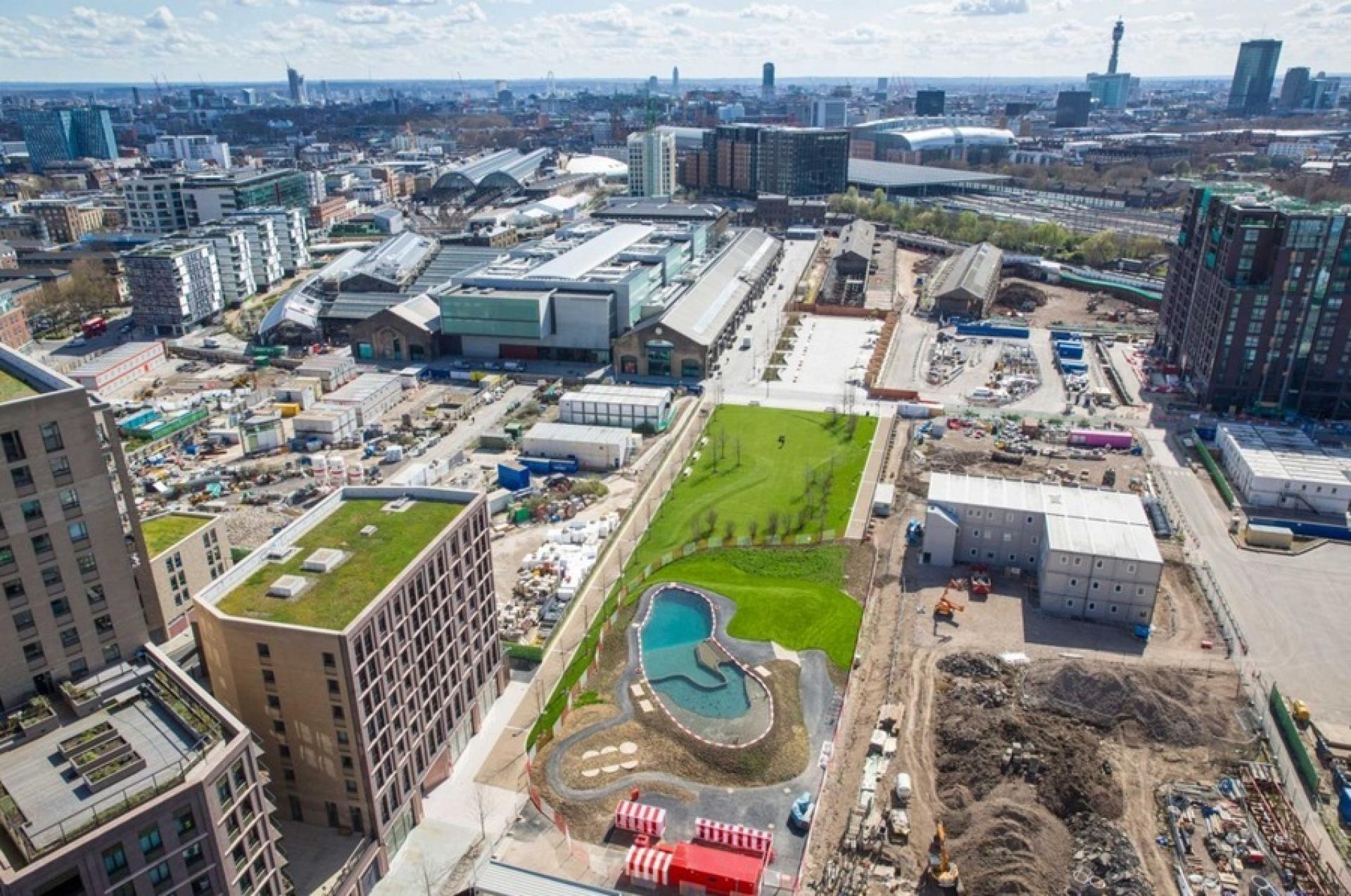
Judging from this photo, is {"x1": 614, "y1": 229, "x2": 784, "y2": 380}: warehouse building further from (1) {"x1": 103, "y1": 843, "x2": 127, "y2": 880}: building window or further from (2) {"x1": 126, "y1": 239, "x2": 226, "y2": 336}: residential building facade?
(1) {"x1": 103, "y1": 843, "x2": 127, "y2": 880}: building window

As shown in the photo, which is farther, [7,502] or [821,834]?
[821,834]

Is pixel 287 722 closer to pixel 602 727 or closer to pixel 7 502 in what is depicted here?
pixel 7 502

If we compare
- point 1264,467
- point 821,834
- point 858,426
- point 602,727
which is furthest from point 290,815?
point 1264,467

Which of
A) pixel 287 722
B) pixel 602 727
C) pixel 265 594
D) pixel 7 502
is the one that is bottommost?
pixel 602 727

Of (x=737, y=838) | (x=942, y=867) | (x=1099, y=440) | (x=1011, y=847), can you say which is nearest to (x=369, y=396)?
(x=737, y=838)

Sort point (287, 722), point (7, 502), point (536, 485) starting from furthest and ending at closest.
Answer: point (536, 485)
point (287, 722)
point (7, 502)

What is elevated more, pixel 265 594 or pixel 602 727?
pixel 265 594

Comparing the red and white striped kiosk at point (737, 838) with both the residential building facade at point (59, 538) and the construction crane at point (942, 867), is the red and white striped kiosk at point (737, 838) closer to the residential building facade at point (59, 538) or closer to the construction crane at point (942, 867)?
the construction crane at point (942, 867)

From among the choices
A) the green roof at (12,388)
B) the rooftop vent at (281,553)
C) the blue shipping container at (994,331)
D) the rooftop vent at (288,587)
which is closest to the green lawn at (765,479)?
the rooftop vent at (281,553)
